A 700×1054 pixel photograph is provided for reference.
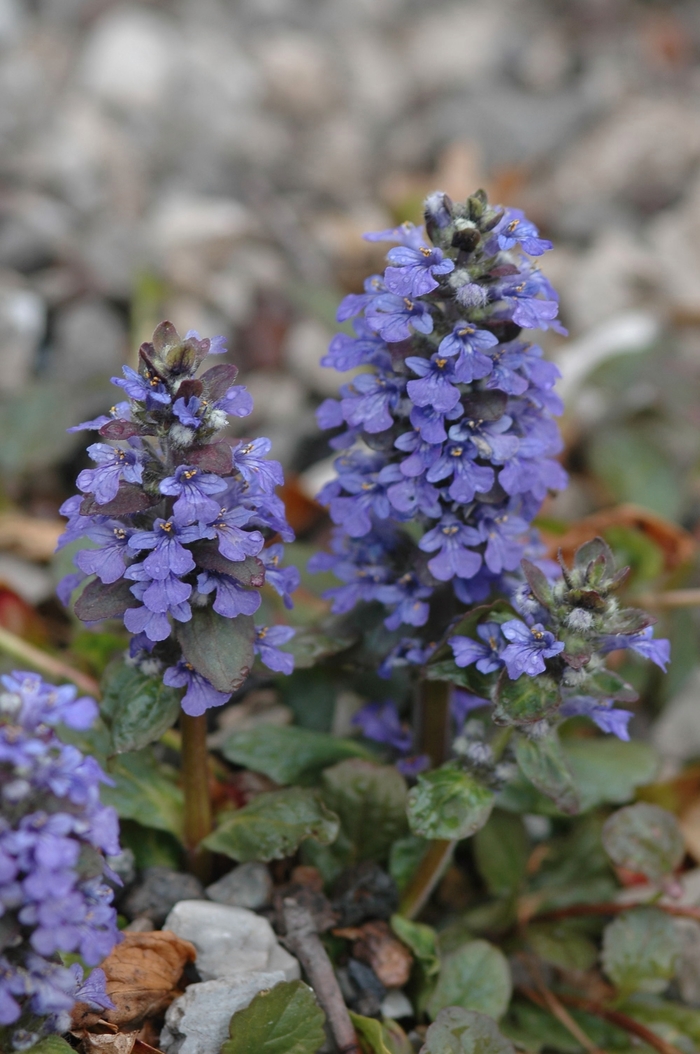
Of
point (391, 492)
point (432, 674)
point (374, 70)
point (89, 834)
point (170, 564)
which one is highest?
point (374, 70)

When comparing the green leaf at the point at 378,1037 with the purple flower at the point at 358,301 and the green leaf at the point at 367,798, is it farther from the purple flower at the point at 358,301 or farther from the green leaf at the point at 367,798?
the purple flower at the point at 358,301

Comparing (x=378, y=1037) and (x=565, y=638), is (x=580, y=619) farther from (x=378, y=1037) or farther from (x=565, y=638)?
(x=378, y=1037)

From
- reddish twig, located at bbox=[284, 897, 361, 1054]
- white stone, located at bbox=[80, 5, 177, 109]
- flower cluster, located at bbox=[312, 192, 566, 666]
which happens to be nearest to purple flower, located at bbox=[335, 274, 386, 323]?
flower cluster, located at bbox=[312, 192, 566, 666]

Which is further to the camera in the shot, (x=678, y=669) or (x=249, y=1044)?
(x=678, y=669)

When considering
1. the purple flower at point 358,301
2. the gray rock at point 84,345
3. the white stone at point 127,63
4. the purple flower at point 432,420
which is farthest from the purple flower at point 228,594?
the white stone at point 127,63

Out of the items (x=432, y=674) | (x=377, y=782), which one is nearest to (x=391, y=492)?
(x=432, y=674)

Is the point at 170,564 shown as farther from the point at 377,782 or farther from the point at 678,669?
the point at 678,669
